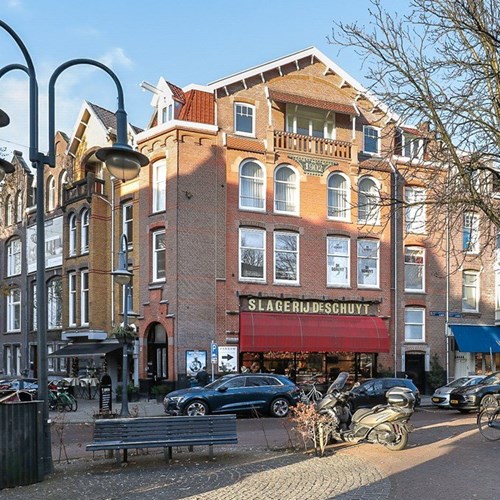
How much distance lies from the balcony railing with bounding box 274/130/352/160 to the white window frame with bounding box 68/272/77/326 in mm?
12789

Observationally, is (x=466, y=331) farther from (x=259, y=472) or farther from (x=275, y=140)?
(x=259, y=472)

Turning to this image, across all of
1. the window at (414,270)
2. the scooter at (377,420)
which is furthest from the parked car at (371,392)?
the window at (414,270)

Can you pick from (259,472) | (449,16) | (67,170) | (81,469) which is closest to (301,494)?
(259,472)

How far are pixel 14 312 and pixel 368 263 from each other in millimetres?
22653

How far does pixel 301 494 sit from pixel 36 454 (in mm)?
3867

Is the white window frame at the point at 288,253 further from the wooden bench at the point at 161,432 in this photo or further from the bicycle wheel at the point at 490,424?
the wooden bench at the point at 161,432

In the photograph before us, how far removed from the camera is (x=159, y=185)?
91.4 feet

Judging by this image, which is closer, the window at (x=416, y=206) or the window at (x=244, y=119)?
the window at (x=416, y=206)

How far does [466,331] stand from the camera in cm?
3250

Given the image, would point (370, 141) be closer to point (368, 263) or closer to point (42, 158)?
point (368, 263)

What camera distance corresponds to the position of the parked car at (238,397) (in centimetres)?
1916

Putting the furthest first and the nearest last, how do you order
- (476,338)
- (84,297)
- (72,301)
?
(72,301) → (476,338) → (84,297)

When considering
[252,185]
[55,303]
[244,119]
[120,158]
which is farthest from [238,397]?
[55,303]

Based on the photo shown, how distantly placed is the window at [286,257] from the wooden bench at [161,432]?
17328 millimetres
